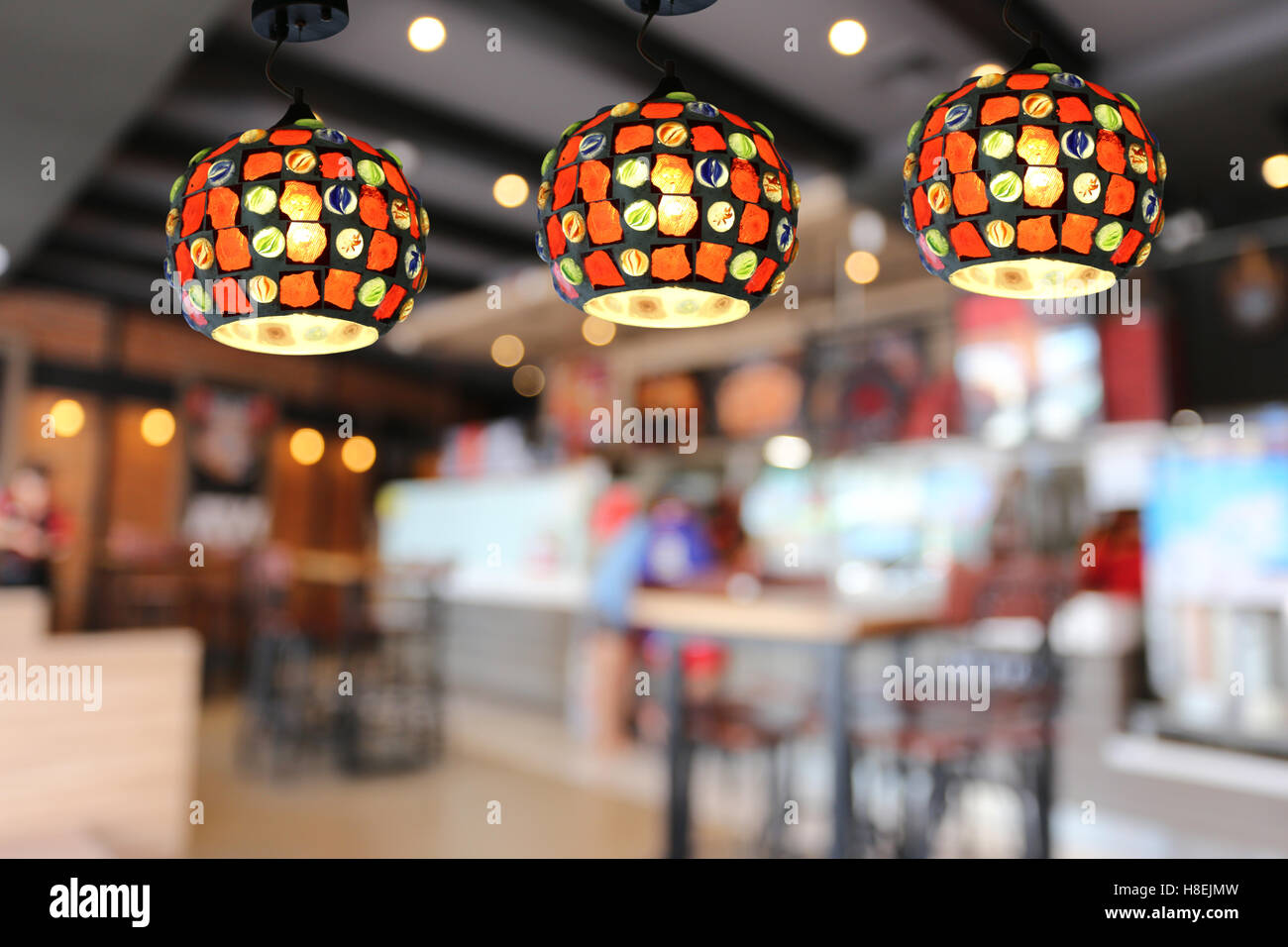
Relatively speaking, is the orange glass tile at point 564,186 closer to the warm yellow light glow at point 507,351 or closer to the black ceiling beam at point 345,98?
the black ceiling beam at point 345,98

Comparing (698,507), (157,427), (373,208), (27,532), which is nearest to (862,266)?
(698,507)

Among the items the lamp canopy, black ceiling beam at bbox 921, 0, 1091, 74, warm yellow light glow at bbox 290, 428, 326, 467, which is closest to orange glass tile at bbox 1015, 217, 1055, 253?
the lamp canopy

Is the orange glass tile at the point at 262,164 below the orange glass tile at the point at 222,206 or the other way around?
the other way around

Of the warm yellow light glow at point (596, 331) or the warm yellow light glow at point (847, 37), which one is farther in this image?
the warm yellow light glow at point (596, 331)

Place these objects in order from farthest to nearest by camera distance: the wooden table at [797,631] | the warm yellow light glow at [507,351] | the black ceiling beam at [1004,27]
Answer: the warm yellow light glow at [507,351] < the black ceiling beam at [1004,27] < the wooden table at [797,631]

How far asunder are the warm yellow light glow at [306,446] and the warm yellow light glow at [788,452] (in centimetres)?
498

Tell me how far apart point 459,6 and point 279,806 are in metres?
3.83

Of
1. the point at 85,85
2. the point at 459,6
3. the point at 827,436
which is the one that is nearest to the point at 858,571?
the point at 827,436

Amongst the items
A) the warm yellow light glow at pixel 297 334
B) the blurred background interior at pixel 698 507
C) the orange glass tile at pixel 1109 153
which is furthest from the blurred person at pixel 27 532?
the orange glass tile at pixel 1109 153

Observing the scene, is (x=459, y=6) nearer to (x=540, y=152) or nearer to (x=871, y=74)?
(x=540, y=152)

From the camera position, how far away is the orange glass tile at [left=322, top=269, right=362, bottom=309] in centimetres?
117

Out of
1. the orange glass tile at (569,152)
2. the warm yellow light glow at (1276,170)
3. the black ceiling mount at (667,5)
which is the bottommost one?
the orange glass tile at (569,152)

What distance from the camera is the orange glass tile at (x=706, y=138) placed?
115 cm

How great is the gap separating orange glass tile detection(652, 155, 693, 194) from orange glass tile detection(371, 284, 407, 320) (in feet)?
1.25
